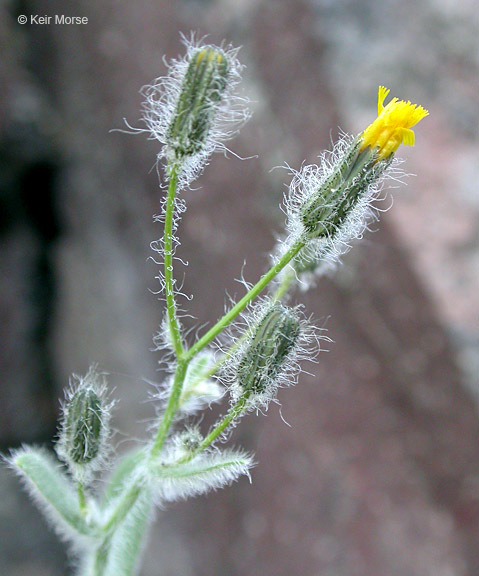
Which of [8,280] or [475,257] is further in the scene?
[8,280]

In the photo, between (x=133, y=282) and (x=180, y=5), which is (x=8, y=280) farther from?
(x=180, y=5)

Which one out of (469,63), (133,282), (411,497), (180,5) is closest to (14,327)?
(133,282)

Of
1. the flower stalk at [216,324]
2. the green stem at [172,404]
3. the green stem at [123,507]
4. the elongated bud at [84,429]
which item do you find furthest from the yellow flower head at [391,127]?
the green stem at [123,507]

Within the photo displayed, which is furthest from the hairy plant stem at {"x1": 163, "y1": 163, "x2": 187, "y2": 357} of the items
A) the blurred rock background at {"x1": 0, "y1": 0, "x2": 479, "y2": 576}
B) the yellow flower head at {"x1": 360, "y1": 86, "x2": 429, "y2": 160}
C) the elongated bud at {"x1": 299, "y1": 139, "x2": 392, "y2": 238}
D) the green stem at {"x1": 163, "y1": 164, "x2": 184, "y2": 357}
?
the blurred rock background at {"x1": 0, "y1": 0, "x2": 479, "y2": 576}

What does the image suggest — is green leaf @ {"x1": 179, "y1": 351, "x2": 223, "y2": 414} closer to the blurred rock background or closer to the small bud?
the small bud

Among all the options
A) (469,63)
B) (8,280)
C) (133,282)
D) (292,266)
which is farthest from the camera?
(133,282)

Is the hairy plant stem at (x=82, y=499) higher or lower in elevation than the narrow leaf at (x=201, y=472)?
lower

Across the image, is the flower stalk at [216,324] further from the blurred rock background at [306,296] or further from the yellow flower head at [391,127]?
the blurred rock background at [306,296]
